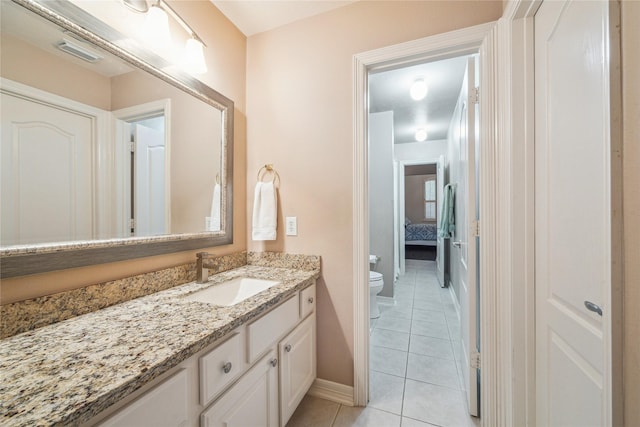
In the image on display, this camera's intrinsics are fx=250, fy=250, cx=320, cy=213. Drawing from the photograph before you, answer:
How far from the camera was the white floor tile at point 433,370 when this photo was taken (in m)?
1.73

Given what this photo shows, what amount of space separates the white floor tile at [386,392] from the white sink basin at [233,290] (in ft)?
3.29

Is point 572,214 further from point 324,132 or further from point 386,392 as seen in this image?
point 386,392

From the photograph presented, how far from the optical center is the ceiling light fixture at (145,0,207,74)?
1.14 m

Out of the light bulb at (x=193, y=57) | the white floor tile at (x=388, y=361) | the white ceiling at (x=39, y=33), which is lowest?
the white floor tile at (x=388, y=361)

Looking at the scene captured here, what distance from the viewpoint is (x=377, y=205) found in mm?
3271

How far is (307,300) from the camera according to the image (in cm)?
148

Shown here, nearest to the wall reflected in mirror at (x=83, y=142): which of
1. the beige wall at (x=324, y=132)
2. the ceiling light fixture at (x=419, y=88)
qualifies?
the beige wall at (x=324, y=132)

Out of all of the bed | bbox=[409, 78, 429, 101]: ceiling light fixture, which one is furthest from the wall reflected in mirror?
the bed

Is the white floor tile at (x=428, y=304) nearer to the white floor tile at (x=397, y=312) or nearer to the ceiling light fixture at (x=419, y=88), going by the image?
the white floor tile at (x=397, y=312)

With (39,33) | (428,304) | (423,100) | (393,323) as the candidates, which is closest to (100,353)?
(39,33)

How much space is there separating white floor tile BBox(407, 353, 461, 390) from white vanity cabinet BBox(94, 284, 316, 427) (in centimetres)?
83

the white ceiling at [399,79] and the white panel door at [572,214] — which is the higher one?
the white ceiling at [399,79]

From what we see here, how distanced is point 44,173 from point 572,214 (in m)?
1.80

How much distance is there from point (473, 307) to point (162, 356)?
1533mm
